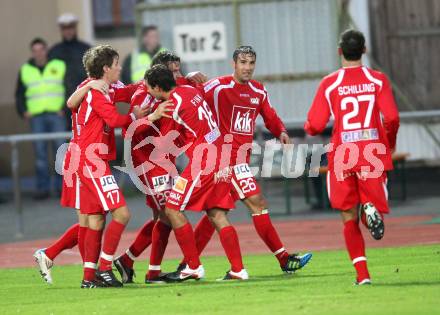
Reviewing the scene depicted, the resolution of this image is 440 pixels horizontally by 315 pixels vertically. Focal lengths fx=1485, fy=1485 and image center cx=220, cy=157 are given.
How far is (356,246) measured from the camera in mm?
11766

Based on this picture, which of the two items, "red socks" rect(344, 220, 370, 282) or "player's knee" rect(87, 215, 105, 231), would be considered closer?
"red socks" rect(344, 220, 370, 282)

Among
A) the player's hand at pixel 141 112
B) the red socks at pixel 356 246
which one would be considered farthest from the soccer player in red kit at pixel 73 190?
the red socks at pixel 356 246

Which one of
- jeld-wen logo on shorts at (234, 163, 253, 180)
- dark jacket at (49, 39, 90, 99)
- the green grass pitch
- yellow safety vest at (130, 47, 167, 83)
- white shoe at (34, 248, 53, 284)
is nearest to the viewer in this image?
the green grass pitch

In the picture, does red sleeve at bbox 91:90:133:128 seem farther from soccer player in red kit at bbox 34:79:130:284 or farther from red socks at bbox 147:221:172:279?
red socks at bbox 147:221:172:279

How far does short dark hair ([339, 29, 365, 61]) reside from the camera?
11695 mm

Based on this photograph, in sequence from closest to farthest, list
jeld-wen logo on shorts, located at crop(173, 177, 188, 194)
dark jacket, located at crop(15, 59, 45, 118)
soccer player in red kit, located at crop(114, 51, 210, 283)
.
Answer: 1. jeld-wen logo on shorts, located at crop(173, 177, 188, 194)
2. soccer player in red kit, located at crop(114, 51, 210, 283)
3. dark jacket, located at crop(15, 59, 45, 118)

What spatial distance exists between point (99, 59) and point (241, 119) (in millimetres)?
1695

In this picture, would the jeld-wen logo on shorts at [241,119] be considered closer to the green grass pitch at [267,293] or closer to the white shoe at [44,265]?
the green grass pitch at [267,293]

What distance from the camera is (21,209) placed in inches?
785

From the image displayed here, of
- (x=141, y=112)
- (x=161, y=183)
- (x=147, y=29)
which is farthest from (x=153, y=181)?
(x=147, y=29)

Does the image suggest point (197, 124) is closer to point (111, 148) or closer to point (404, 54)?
point (111, 148)

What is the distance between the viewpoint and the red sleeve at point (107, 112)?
12.6 meters

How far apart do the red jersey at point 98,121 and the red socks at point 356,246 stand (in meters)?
2.21

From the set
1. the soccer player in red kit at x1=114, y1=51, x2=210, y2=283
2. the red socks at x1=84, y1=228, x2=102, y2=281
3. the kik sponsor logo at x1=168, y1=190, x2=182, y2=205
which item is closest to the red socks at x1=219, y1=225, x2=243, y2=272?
the kik sponsor logo at x1=168, y1=190, x2=182, y2=205
